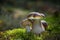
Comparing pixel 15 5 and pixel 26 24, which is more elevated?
pixel 15 5

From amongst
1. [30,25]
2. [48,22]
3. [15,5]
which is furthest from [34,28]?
[15,5]

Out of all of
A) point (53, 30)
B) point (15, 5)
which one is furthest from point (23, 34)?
point (15, 5)

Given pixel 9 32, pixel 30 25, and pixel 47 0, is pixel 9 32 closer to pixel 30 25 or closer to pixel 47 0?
pixel 30 25

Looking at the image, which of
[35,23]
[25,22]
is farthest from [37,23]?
[25,22]

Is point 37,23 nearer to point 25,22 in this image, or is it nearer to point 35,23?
point 35,23

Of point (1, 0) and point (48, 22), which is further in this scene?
point (1, 0)

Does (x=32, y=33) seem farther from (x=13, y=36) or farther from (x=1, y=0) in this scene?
(x=1, y=0)

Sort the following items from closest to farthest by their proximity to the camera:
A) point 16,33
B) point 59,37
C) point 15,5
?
point 59,37 < point 16,33 < point 15,5

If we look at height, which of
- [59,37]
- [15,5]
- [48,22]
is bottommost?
[59,37]

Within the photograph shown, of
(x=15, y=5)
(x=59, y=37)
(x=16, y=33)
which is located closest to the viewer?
(x=59, y=37)
